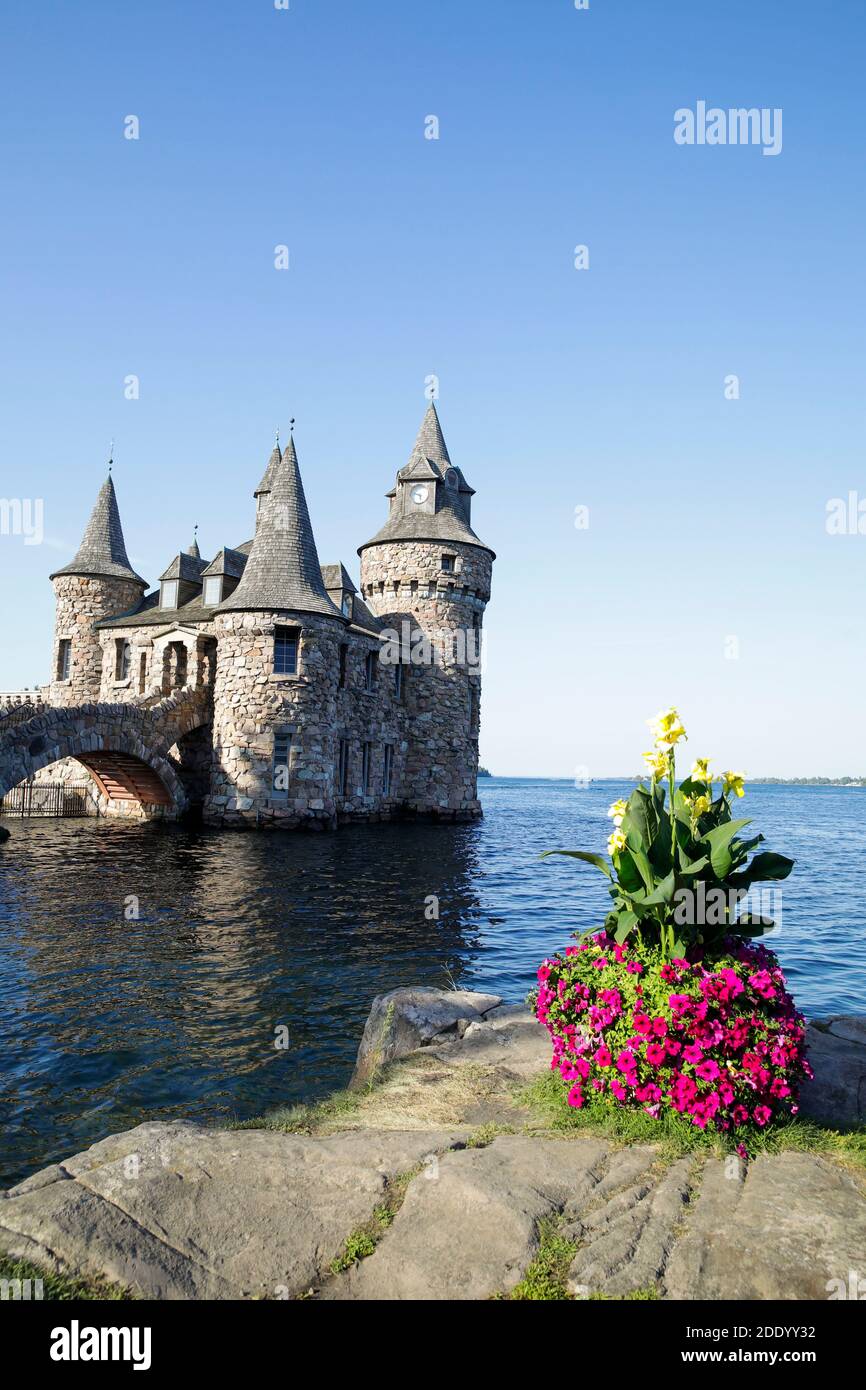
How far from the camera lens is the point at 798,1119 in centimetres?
588

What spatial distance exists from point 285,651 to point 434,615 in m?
11.1

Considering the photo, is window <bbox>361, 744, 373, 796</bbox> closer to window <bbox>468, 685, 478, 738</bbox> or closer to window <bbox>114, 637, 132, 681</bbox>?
window <bbox>468, 685, 478, 738</bbox>

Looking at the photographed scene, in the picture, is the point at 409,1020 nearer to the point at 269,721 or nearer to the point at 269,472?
the point at 269,721

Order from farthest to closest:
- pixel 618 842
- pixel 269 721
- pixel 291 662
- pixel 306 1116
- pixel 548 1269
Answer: pixel 291 662, pixel 269 721, pixel 306 1116, pixel 618 842, pixel 548 1269

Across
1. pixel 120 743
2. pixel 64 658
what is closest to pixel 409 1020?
pixel 120 743

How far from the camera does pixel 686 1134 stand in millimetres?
5277

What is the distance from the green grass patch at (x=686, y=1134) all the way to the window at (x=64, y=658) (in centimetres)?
3988

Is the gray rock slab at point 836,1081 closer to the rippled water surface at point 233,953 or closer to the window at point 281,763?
the rippled water surface at point 233,953

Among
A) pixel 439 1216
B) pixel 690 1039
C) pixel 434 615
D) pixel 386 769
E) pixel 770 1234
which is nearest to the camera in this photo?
pixel 770 1234

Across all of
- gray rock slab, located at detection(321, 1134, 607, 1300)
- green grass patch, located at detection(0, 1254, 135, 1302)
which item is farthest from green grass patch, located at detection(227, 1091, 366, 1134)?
green grass patch, located at detection(0, 1254, 135, 1302)

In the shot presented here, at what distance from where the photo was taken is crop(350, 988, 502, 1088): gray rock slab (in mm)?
7991

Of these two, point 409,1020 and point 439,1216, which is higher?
point 439,1216

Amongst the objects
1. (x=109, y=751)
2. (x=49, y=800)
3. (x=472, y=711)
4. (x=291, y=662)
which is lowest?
(x=49, y=800)
